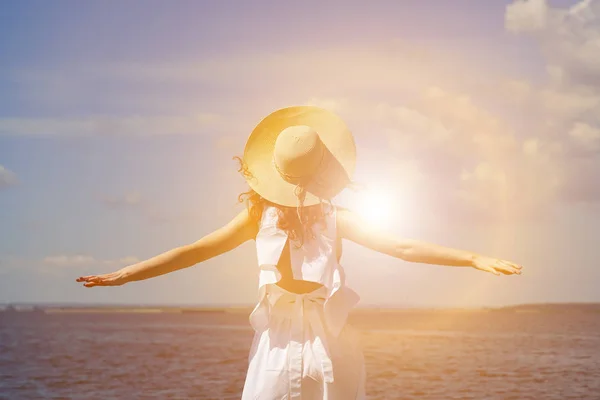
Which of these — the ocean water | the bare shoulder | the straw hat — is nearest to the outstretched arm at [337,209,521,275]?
the straw hat

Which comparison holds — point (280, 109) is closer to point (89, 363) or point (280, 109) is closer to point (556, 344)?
point (89, 363)

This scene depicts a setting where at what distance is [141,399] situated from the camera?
27.8 meters

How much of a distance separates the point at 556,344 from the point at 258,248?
188 feet

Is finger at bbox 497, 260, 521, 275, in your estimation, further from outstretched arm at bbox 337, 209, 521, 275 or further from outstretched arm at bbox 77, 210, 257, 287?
outstretched arm at bbox 77, 210, 257, 287

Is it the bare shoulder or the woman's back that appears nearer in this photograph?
the woman's back

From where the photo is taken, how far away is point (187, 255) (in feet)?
12.4

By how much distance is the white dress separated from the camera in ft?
11.9

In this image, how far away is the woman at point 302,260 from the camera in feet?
11.9

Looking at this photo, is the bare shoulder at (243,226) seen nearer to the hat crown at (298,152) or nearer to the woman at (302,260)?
the woman at (302,260)

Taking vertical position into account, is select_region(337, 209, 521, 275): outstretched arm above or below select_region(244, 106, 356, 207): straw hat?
below

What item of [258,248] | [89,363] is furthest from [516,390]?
[258,248]

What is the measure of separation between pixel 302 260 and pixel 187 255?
547 mm

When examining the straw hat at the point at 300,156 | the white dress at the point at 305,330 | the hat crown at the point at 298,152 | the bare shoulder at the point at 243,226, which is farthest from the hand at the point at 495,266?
the bare shoulder at the point at 243,226

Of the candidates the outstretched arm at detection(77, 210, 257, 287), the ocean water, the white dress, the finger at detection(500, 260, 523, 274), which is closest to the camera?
the finger at detection(500, 260, 523, 274)
